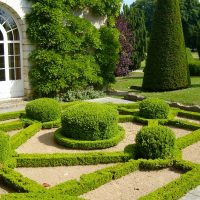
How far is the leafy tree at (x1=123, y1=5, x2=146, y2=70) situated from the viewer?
23.5 metres

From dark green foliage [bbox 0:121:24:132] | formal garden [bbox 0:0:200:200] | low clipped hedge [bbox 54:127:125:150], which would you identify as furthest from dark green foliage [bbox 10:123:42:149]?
low clipped hedge [bbox 54:127:125:150]

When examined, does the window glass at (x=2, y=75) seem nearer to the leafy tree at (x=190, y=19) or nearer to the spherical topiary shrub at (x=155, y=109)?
the spherical topiary shrub at (x=155, y=109)

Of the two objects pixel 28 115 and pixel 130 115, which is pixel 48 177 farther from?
pixel 130 115

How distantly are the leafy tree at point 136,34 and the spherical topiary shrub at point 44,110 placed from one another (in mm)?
14397

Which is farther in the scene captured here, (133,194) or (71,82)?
(71,82)

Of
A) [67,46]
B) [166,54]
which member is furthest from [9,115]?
[166,54]

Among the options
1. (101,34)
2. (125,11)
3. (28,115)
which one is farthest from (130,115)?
(125,11)

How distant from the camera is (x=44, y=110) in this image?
9.24m

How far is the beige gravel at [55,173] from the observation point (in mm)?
6031

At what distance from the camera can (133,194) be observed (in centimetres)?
544

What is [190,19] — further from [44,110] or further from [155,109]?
[44,110]

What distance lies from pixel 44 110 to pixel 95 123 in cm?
216

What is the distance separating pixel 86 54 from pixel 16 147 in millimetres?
7692

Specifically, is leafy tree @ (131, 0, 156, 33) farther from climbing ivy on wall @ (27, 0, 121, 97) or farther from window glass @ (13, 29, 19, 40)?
window glass @ (13, 29, 19, 40)
